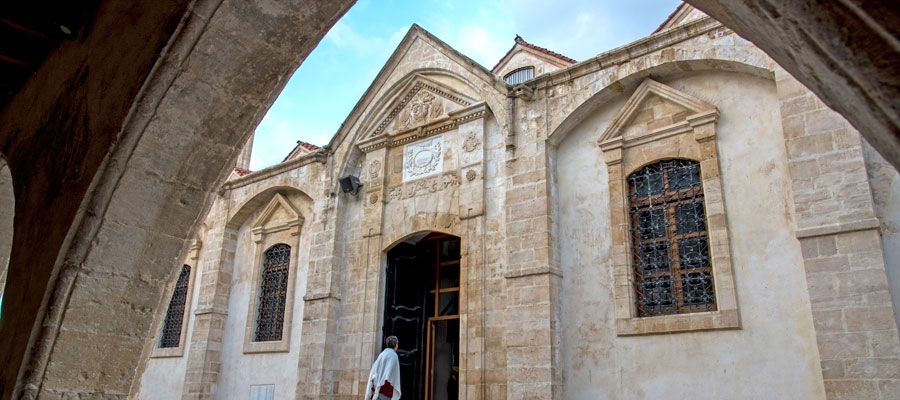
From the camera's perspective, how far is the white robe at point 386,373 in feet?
25.7

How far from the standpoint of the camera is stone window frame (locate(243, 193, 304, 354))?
37.7 feet

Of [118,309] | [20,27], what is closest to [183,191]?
[118,309]

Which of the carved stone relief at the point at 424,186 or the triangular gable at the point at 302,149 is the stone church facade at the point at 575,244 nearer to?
the carved stone relief at the point at 424,186

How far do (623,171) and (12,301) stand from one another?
22.5ft

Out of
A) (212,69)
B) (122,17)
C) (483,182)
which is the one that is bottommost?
(212,69)

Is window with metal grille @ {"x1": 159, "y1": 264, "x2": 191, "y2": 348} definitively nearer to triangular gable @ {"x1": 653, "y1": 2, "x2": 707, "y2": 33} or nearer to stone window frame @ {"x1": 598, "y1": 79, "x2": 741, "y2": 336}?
stone window frame @ {"x1": 598, "y1": 79, "x2": 741, "y2": 336}

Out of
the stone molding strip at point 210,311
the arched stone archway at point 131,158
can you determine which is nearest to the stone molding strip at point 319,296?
the stone molding strip at point 210,311

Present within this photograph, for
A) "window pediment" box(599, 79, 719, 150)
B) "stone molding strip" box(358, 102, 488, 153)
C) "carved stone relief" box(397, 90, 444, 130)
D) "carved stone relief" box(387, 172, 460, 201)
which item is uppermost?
"carved stone relief" box(397, 90, 444, 130)

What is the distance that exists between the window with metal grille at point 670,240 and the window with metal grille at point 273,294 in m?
6.89

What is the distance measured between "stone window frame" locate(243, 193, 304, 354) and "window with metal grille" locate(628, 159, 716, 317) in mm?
6511

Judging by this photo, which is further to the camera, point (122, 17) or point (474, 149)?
point (474, 149)

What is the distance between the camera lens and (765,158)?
734 cm

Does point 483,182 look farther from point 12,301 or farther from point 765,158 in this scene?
point 12,301

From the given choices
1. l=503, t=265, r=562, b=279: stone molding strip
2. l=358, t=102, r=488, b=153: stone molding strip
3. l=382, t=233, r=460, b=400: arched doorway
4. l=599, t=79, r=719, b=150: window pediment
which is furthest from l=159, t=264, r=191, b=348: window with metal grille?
l=599, t=79, r=719, b=150: window pediment
